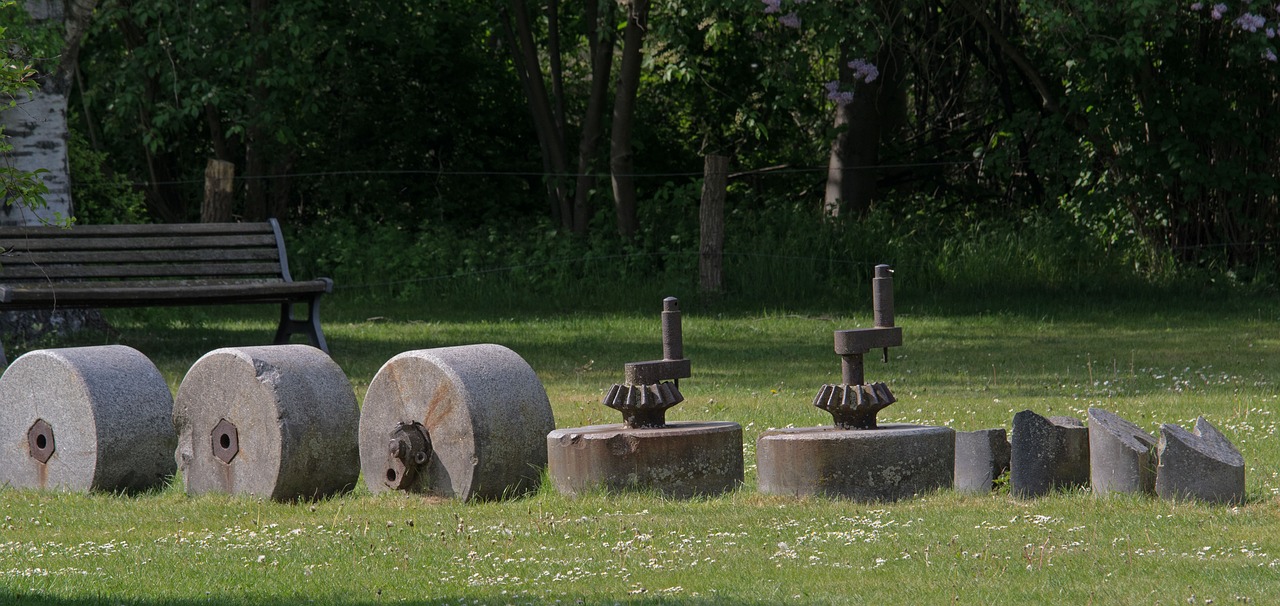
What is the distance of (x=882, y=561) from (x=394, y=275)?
12763 mm

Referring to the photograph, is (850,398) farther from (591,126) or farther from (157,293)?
(591,126)

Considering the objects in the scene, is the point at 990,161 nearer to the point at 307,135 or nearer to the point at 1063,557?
the point at 307,135

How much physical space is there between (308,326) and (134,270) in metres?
1.34

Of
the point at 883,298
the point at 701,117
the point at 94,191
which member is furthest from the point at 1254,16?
the point at 94,191

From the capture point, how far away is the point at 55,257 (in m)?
11.1

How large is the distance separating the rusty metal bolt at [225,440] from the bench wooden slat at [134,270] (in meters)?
4.88

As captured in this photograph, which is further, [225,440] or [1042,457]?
[225,440]

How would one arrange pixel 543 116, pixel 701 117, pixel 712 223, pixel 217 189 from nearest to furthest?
pixel 217 189, pixel 712 223, pixel 543 116, pixel 701 117

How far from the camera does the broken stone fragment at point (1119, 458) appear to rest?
5.74 meters

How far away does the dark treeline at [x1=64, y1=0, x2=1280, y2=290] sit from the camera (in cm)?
1479

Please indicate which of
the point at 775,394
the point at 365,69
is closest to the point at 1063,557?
the point at 775,394

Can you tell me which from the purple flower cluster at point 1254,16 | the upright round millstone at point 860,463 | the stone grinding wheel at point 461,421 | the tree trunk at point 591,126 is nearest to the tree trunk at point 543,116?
the tree trunk at point 591,126

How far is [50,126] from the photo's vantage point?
1180cm

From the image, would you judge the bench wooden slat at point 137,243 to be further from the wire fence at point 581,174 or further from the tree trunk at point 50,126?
the wire fence at point 581,174
